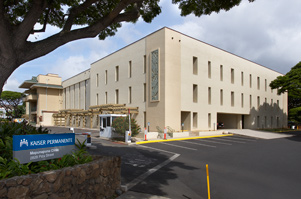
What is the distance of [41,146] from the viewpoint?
507 centimetres

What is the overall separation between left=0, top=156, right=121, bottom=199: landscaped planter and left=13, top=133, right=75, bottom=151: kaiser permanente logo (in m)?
0.81

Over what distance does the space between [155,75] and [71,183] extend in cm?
2145

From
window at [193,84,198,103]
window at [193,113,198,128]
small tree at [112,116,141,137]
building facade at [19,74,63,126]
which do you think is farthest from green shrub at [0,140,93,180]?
building facade at [19,74,63,126]

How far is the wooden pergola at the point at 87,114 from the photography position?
29.4 meters

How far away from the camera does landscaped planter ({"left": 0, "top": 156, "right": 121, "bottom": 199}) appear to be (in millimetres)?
3865

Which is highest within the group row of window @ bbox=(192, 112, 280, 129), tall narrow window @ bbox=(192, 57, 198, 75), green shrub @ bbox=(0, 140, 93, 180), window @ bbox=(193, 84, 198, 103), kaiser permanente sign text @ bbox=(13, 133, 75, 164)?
tall narrow window @ bbox=(192, 57, 198, 75)

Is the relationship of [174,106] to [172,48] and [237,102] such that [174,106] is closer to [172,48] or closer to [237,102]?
[172,48]

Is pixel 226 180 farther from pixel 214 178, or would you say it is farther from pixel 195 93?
pixel 195 93

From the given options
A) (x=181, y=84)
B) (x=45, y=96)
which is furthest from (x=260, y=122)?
(x=45, y=96)

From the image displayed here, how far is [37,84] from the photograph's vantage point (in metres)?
48.4

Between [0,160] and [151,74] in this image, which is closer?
[0,160]

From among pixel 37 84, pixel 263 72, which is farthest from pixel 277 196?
pixel 37 84

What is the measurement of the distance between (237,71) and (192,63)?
11331 millimetres

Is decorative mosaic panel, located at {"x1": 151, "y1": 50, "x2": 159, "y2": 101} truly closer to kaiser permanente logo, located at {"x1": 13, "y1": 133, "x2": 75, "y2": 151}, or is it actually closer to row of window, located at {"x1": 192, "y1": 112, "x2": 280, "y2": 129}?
row of window, located at {"x1": 192, "y1": 112, "x2": 280, "y2": 129}
